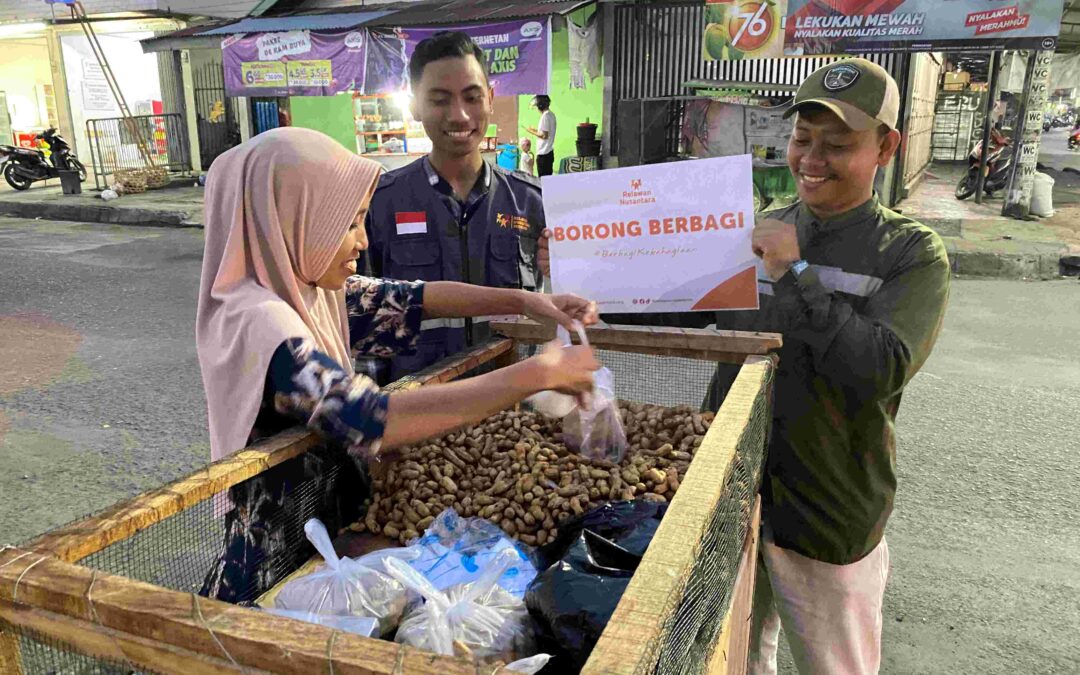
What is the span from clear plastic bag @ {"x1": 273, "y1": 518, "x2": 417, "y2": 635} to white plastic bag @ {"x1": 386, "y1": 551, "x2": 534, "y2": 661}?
2 cm

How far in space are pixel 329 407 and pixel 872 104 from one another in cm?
137

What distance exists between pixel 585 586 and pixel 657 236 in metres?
1.00

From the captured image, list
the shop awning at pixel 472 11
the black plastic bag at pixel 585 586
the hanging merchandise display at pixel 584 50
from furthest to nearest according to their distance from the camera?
the hanging merchandise display at pixel 584 50, the shop awning at pixel 472 11, the black plastic bag at pixel 585 586

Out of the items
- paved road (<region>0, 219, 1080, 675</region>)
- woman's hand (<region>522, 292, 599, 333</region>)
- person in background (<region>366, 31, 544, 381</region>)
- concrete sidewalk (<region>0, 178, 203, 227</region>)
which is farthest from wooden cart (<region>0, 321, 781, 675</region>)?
concrete sidewalk (<region>0, 178, 203, 227</region>)

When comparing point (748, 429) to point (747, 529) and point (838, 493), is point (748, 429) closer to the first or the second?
point (747, 529)

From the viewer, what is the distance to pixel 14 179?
16.3m

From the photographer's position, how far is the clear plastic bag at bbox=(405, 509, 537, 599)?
1432mm

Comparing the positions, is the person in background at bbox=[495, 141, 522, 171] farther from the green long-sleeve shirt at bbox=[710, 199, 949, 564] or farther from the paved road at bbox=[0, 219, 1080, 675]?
the green long-sleeve shirt at bbox=[710, 199, 949, 564]

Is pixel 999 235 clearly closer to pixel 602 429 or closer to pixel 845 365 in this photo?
pixel 845 365

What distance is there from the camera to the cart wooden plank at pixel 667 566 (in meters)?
0.84

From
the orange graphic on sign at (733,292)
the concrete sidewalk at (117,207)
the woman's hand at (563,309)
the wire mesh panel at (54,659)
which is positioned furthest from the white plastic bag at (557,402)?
the concrete sidewalk at (117,207)

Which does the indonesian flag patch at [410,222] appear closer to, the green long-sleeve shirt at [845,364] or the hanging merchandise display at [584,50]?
the green long-sleeve shirt at [845,364]

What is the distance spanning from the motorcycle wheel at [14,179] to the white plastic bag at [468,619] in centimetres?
1869

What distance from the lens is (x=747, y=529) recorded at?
5.66 ft
